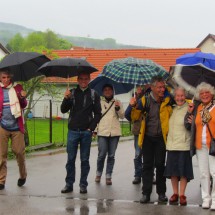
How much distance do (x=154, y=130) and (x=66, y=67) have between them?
5.78 feet

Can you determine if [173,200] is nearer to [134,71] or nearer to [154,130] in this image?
[154,130]

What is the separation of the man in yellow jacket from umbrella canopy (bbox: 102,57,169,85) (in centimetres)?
14

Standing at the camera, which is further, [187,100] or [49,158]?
[49,158]

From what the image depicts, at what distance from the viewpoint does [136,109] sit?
23.5ft

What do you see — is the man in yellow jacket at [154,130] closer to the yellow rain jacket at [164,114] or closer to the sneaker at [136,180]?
the yellow rain jacket at [164,114]

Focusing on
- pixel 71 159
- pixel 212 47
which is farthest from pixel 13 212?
pixel 212 47

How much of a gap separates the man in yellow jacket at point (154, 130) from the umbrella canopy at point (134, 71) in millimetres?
145

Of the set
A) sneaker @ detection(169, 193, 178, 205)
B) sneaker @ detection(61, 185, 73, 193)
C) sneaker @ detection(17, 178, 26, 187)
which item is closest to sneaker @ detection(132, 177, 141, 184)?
sneaker @ detection(61, 185, 73, 193)

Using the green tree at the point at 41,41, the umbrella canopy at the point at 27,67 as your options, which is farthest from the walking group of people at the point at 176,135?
the green tree at the point at 41,41

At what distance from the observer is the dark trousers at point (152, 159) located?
7.13m

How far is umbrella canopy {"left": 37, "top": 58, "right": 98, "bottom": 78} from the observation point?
7.36 meters

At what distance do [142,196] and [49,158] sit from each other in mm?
5040

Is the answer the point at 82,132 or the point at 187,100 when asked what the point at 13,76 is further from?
the point at 187,100

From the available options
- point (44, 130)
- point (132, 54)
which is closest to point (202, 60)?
point (44, 130)
